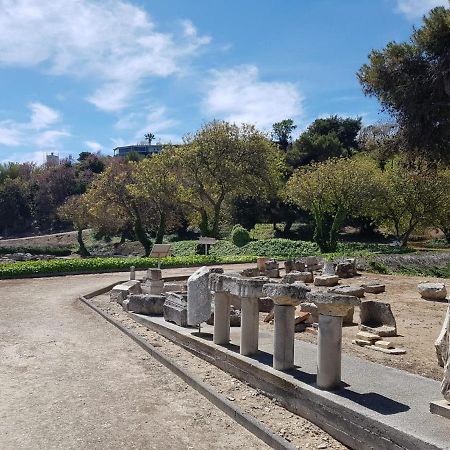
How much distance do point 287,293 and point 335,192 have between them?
27.0 metres

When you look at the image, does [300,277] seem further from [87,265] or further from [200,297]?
[87,265]

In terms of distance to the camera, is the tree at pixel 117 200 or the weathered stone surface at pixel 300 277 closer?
the weathered stone surface at pixel 300 277

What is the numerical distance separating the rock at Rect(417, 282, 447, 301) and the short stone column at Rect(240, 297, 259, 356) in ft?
27.5

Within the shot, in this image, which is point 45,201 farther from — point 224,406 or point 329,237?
point 224,406

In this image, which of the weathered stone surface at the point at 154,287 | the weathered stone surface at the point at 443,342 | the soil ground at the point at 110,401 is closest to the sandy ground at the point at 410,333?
the weathered stone surface at the point at 443,342

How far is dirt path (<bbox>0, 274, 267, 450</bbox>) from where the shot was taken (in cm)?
537

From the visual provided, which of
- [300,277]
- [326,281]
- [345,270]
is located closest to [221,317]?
[326,281]

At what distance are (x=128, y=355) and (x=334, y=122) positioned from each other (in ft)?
168

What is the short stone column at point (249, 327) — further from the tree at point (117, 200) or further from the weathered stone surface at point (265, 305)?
the tree at point (117, 200)

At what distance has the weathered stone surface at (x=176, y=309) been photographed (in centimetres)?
1036

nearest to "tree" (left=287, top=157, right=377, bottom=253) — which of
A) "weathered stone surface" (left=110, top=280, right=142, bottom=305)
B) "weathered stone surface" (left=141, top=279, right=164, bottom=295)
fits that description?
"weathered stone surface" (left=110, top=280, right=142, bottom=305)

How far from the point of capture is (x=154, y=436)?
543 cm

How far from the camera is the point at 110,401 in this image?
6539mm

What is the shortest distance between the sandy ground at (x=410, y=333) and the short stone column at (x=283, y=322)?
190 centimetres
